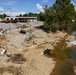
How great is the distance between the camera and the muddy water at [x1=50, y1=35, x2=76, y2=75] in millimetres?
30394

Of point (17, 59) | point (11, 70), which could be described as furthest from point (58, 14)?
point (11, 70)

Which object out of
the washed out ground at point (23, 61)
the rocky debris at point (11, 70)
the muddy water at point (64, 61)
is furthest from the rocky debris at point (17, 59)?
the muddy water at point (64, 61)

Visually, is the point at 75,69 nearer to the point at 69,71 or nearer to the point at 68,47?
the point at 69,71

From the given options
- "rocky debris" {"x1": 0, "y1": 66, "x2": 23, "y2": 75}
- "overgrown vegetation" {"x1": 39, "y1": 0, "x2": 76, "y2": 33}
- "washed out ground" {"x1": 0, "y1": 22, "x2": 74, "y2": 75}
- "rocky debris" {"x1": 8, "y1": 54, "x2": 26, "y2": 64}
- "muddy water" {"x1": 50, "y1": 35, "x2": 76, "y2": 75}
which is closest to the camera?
"rocky debris" {"x1": 0, "y1": 66, "x2": 23, "y2": 75}

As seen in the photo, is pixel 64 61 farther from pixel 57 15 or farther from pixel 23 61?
pixel 57 15

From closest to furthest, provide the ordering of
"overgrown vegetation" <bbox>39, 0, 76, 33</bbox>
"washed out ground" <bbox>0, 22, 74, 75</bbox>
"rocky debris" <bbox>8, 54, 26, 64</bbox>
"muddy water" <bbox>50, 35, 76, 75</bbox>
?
"washed out ground" <bbox>0, 22, 74, 75</bbox> < "muddy water" <bbox>50, 35, 76, 75</bbox> < "rocky debris" <bbox>8, 54, 26, 64</bbox> < "overgrown vegetation" <bbox>39, 0, 76, 33</bbox>

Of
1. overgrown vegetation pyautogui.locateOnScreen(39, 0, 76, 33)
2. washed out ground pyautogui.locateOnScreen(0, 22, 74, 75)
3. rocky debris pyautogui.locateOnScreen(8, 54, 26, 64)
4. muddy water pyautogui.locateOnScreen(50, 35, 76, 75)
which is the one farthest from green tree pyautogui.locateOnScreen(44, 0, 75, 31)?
rocky debris pyautogui.locateOnScreen(8, 54, 26, 64)

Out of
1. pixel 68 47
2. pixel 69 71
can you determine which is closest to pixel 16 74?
pixel 69 71

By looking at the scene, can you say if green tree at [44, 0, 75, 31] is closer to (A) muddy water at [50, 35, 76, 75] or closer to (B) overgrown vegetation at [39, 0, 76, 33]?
(B) overgrown vegetation at [39, 0, 76, 33]

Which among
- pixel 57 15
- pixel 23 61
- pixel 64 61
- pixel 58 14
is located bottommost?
pixel 64 61

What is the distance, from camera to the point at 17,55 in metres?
37.8

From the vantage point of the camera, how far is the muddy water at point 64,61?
30.4 meters

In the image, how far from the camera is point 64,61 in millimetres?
35781

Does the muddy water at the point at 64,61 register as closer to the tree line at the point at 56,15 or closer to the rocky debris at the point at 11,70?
the rocky debris at the point at 11,70
